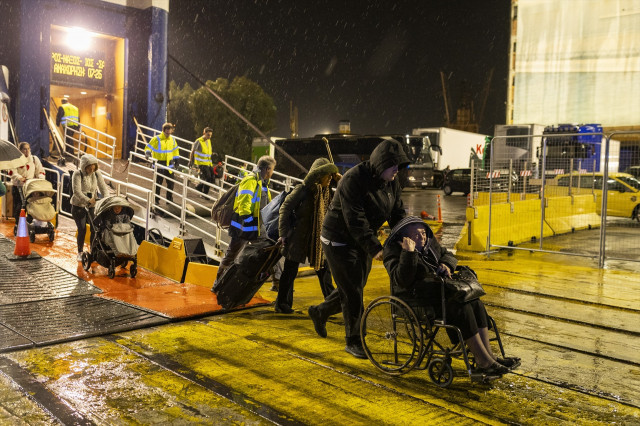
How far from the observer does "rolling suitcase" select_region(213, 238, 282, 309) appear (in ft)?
23.3

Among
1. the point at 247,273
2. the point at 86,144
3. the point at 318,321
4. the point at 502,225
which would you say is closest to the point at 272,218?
the point at 247,273

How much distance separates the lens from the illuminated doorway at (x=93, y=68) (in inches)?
764

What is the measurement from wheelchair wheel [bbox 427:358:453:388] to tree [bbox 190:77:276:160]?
2142 inches

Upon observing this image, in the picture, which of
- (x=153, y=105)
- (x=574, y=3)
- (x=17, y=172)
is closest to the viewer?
(x=17, y=172)

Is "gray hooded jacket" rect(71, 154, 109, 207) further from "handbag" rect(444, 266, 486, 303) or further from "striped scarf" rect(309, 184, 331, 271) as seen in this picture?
"handbag" rect(444, 266, 486, 303)

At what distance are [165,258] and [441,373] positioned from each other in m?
5.45

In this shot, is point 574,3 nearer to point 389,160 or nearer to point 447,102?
point 389,160

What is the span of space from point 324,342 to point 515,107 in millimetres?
25996

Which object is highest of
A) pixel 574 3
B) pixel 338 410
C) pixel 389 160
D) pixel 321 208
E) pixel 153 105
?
pixel 574 3

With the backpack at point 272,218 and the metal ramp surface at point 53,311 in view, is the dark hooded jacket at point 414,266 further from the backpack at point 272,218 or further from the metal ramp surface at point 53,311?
the metal ramp surface at point 53,311

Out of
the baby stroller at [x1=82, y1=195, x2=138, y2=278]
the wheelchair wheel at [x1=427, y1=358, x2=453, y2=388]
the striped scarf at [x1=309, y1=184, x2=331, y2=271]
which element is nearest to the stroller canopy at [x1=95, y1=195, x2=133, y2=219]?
the baby stroller at [x1=82, y1=195, x2=138, y2=278]

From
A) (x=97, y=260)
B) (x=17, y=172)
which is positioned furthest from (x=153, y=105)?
(x=97, y=260)

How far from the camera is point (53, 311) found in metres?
7.16

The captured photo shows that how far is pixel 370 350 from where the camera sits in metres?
5.72
